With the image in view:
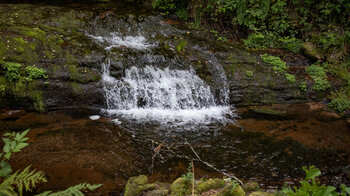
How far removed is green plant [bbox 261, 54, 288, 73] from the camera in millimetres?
8484

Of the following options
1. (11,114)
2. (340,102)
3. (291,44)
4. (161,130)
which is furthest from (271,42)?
(11,114)

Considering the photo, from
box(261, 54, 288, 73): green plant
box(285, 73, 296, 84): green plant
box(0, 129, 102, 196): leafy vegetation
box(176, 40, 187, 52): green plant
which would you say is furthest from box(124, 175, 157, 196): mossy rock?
box(261, 54, 288, 73): green plant

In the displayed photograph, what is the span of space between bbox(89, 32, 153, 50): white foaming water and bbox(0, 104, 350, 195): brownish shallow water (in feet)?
9.63

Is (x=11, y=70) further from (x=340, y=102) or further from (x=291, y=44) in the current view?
(x=340, y=102)

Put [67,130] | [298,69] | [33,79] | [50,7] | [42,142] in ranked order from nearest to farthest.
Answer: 1. [42,142]
2. [67,130]
3. [33,79]
4. [298,69]
5. [50,7]

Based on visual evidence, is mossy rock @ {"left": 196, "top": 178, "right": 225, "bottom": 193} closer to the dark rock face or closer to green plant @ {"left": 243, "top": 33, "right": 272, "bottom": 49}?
the dark rock face

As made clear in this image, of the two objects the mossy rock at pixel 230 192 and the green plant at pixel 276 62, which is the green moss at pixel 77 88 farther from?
the green plant at pixel 276 62

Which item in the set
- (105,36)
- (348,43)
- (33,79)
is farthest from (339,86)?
(33,79)

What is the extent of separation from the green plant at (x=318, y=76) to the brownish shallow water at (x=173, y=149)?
1.47m

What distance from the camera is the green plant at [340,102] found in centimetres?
752

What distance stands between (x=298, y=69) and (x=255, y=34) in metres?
2.15

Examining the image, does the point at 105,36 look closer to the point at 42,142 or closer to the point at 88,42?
the point at 88,42

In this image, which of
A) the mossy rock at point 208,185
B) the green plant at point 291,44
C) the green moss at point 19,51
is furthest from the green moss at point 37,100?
the green plant at point 291,44

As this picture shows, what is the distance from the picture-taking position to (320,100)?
8.08 meters
